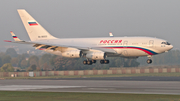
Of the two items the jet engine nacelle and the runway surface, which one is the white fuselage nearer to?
the jet engine nacelle

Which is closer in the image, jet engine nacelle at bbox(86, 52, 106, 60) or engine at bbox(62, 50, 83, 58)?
jet engine nacelle at bbox(86, 52, 106, 60)

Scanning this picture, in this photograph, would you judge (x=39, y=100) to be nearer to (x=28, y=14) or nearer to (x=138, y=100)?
(x=138, y=100)

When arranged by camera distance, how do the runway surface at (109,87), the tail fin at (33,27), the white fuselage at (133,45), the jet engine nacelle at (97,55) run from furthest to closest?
the tail fin at (33,27) → the jet engine nacelle at (97,55) → the white fuselage at (133,45) → the runway surface at (109,87)

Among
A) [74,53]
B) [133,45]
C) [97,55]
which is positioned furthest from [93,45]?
[133,45]

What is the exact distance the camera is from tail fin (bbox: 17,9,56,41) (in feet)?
201

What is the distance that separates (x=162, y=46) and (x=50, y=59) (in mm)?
53205

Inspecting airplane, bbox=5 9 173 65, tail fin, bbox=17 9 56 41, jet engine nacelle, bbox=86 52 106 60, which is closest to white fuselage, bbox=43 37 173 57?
airplane, bbox=5 9 173 65

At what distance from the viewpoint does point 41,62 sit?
102m

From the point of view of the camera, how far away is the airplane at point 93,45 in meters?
52.2

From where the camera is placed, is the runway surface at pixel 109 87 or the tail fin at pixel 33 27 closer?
the runway surface at pixel 109 87

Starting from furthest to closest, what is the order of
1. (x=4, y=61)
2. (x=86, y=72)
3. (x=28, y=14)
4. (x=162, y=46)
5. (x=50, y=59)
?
(x=4, y=61) → (x=50, y=59) → (x=86, y=72) → (x=28, y=14) → (x=162, y=46)

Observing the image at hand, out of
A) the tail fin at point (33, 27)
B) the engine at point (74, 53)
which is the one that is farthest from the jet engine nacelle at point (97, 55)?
the tail fin at point (33, 27)

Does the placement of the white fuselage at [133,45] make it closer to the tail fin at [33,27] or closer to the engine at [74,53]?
the engine at [74,53]

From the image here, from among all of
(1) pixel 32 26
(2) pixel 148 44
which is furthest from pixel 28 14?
(2) pixel 148 44
